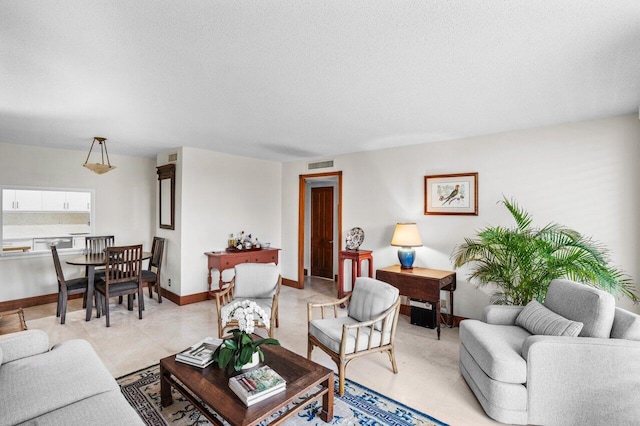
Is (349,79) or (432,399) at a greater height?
(349,79)

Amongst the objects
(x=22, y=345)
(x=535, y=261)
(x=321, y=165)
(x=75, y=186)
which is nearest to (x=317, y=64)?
(x=22, y=345)

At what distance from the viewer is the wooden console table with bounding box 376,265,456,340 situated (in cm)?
379

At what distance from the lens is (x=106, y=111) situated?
3.18 metres

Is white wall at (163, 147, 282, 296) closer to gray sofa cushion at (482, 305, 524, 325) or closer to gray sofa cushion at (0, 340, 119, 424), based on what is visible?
gray sofa cushion at (0, 340, 119, 424)

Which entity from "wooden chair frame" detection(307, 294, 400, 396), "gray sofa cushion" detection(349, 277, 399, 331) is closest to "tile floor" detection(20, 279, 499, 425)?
"wooden chair frame" detection(307, 294, 400, 396)

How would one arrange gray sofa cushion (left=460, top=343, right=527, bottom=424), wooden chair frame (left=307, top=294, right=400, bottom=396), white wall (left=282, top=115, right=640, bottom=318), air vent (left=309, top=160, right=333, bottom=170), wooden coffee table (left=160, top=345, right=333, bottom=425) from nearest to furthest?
wooden coffee table (left=160, top=345, right=333, bottom=425), gray sofa cushion (left=460, top=343, right=527, bottom=424), wooden chair frame (left=307, top=294, right=400, bottom=396), white wall (left=282, top=115, right=640, bottom=318), air vent (left=309, top=160, right=333, bottom=170)

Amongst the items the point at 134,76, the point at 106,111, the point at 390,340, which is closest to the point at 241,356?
the point at 390,340

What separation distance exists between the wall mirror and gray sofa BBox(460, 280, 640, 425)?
185 inches

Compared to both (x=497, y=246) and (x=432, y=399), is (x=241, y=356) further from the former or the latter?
(x=497, y=246)

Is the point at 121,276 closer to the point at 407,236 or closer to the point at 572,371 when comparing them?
the point at 407,236

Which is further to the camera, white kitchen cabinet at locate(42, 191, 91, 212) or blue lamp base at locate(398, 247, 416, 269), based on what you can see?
white kitchen cabinet at locate(42, 191, 91, 212)

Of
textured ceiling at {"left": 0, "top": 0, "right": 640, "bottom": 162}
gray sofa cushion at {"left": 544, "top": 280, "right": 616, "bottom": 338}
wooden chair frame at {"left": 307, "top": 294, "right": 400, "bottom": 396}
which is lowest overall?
wooden chair frame at {"left": 307, "top": 294, "right": 400, "bottom": 396}

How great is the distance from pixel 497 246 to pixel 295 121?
2826 mm

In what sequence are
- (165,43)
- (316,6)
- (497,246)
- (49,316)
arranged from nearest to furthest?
(316,6), (165,43), (497,246), (49,316)
